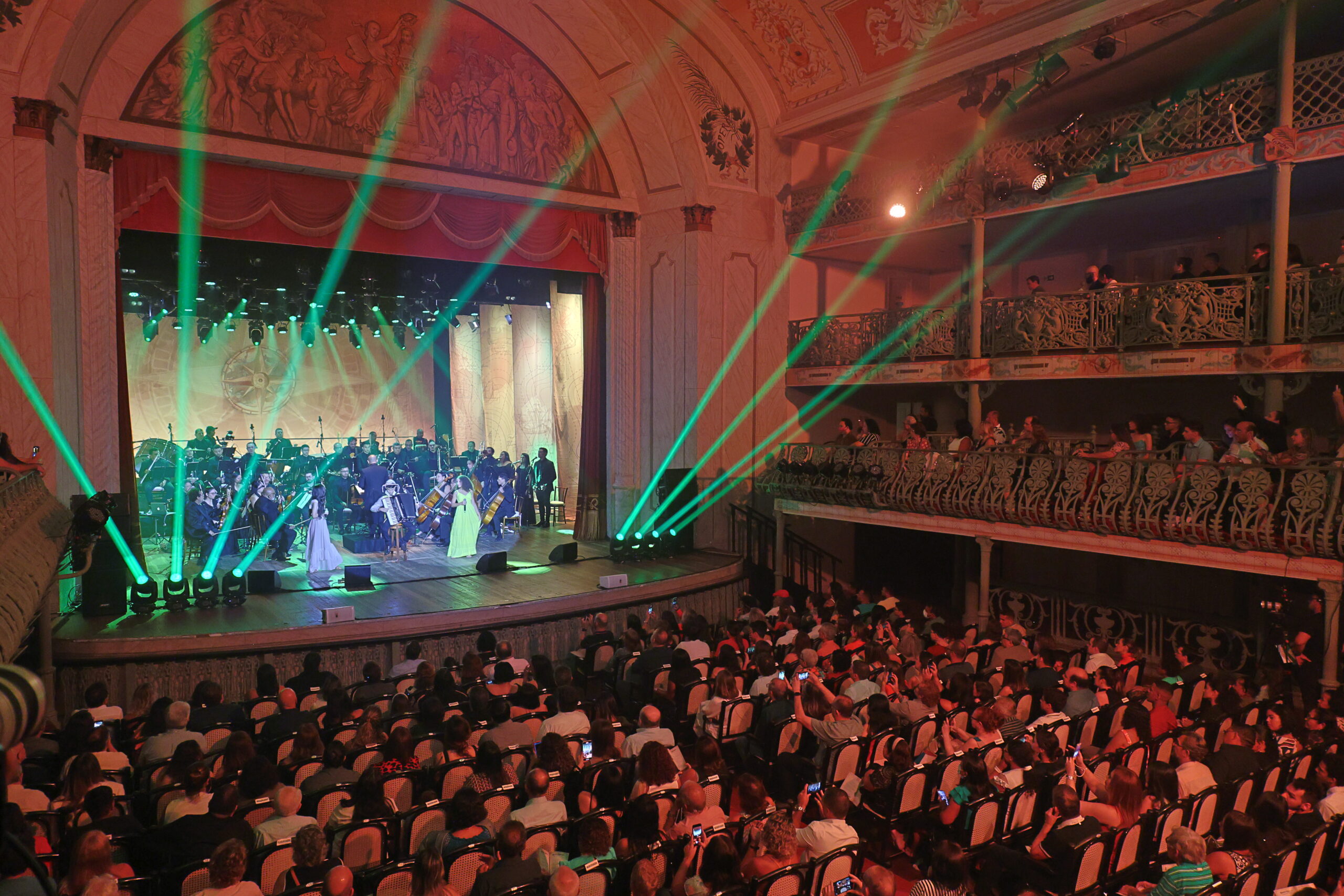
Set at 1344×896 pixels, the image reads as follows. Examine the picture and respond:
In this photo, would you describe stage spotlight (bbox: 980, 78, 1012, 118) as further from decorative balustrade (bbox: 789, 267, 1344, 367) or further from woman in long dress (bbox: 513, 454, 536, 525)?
woman in long dress (bbox: 513, 454, 536, 525)

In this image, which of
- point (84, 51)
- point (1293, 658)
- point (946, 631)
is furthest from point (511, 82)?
point (1293, 658)

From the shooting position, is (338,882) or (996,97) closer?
(338,882)

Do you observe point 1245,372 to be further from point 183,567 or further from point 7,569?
point 183,567

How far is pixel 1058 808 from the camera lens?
4965 mm

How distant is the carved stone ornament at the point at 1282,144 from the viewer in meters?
9.91

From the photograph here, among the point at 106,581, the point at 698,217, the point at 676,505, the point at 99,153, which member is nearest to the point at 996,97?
the point at 698,217

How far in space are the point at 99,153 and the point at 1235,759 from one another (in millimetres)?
13377

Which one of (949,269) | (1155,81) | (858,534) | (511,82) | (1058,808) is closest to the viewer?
(1058,808)

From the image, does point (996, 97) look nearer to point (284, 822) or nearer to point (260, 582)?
point (260, 582)

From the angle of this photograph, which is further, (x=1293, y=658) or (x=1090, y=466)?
(x=1090, y=466)

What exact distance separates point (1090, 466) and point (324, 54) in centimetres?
1153

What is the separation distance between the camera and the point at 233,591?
10859 mm

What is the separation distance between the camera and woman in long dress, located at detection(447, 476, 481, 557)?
14086mm

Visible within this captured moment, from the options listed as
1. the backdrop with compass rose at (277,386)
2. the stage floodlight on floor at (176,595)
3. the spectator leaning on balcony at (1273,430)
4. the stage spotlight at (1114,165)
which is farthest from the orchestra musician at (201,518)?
the spectator leaning on balcony at (1273,430)
